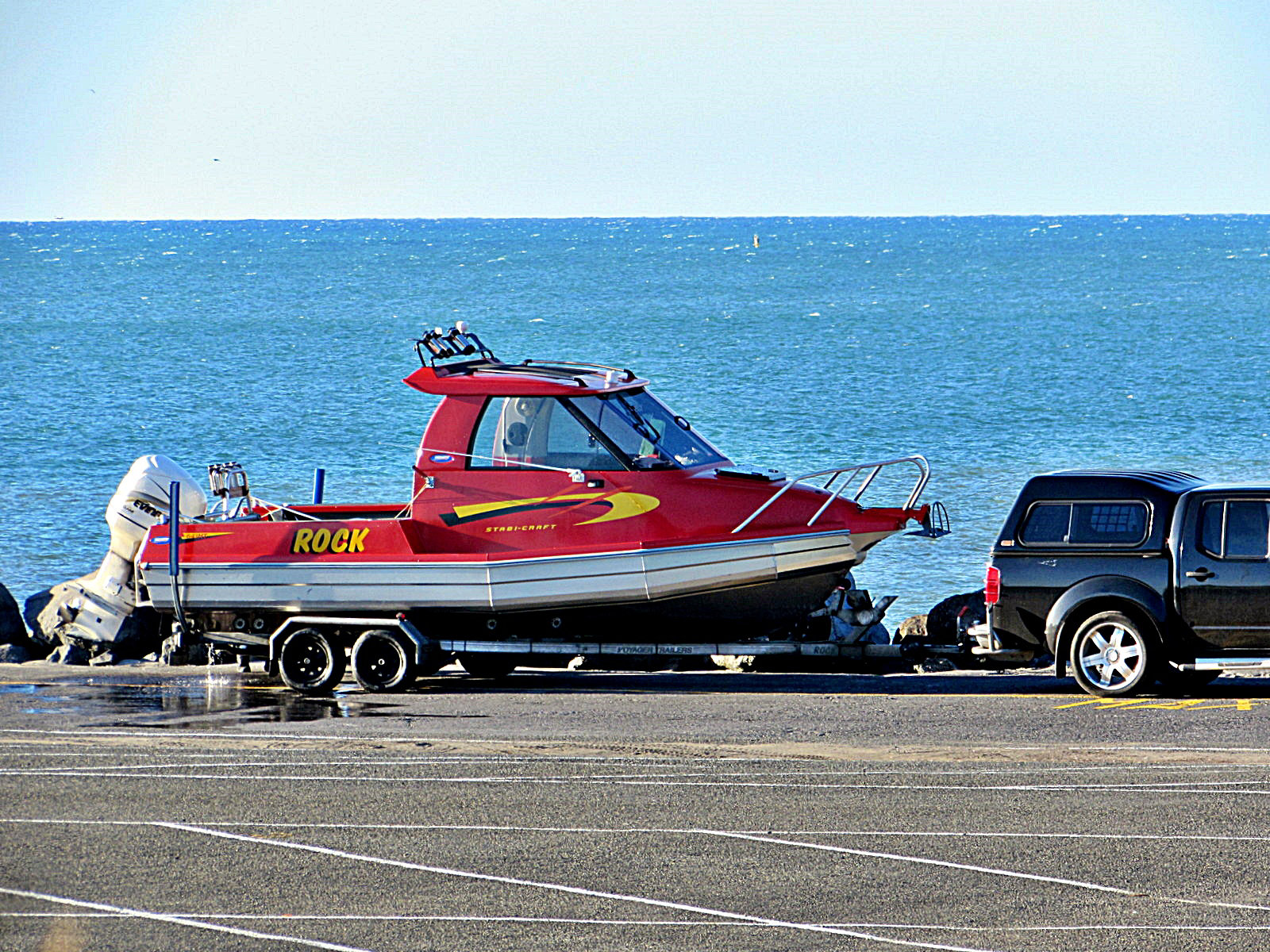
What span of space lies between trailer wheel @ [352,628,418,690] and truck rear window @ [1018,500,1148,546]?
5.43 metres

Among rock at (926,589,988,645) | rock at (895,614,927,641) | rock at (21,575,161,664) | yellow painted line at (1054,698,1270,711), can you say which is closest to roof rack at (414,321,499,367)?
rock at (21,575,161,664)

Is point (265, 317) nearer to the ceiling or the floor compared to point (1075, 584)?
nearer to the ceiling

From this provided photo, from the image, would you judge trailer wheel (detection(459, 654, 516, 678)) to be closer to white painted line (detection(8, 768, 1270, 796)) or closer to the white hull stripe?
the white hull stripe

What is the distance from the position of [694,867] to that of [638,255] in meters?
190

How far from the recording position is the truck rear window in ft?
48.3

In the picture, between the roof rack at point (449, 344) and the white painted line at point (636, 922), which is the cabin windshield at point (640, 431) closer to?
the roof rack at point (449, 344)

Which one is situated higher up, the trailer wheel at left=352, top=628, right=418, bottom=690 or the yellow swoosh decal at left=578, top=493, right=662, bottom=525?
the yellow swoosh decal at left=578, top=493, right=662, bottom=525

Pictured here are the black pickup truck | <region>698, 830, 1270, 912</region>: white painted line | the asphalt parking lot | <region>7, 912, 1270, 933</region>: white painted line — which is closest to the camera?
<region>7, 912, 1270, 933</region>: white painted line

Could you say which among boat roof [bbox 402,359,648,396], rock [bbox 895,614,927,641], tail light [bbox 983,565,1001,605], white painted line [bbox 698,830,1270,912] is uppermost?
boat roof [bbox 402,359,648,396]

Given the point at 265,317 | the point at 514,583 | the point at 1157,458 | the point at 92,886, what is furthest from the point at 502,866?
the point at 265,317

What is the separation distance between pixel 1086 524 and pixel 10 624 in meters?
13.7

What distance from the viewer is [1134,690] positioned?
14.6 metres

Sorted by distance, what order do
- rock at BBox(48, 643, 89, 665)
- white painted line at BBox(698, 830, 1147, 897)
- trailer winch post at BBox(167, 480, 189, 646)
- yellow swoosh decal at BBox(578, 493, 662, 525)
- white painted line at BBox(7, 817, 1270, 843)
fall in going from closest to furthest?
white painted line at BBox(698, 830, 1147, 897)
white painted line at BBox(7, 817, 1270, 843)
yellow swoosh decal at BBox(578, 493, 662, 525)
trailer winch post at BBox(167, 480, 189, 646)
rock at BBox(48, 643, 89, 665)

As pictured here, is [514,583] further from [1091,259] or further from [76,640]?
[1091,259]
